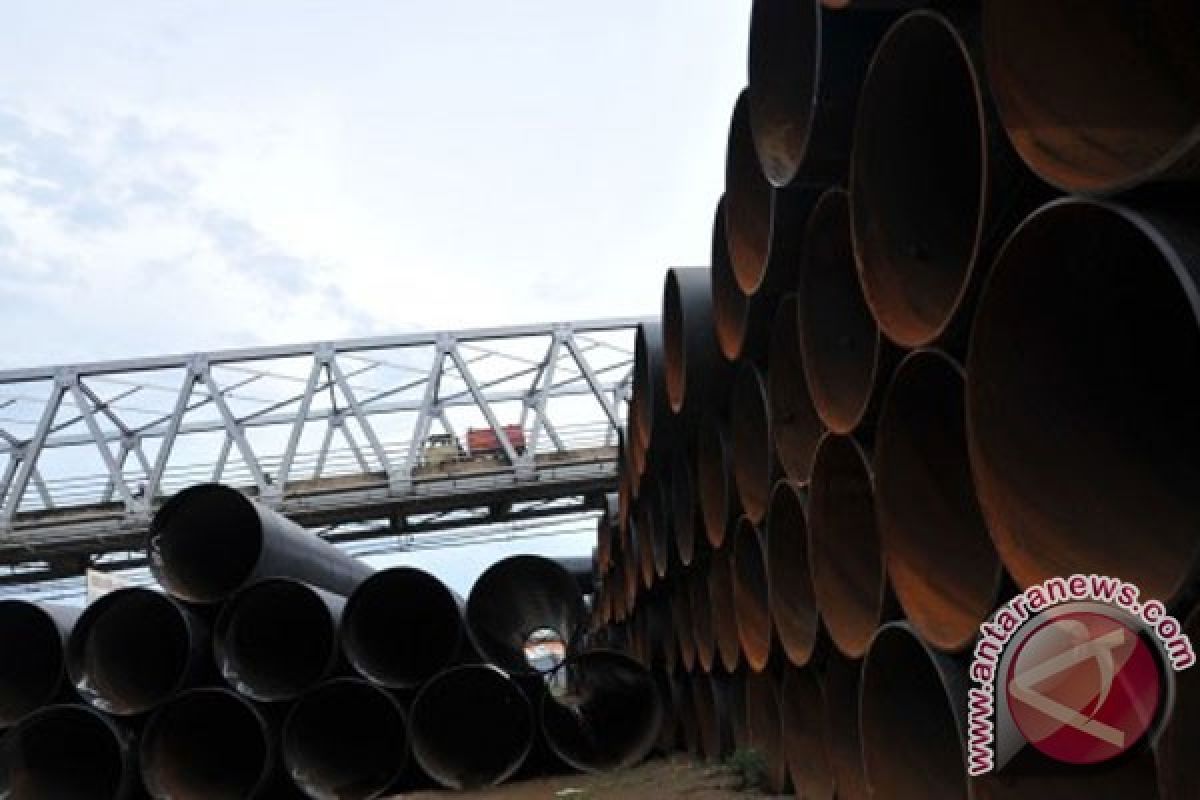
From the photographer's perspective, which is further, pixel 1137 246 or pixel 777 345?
pixel 777 345

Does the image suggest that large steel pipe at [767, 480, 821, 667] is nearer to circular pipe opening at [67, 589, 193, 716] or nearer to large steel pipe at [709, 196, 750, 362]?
large steel pipe at [709, 196, 750, 362]

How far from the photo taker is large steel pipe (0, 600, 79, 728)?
698cm

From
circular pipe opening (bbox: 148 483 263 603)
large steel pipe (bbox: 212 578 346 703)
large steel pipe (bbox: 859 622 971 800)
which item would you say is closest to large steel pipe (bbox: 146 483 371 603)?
circular pipe opening (bbox: 148 483 263 603)

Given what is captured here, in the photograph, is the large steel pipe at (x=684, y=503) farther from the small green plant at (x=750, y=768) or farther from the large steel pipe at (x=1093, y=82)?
the large steel pipe at (x=1093, y=82)

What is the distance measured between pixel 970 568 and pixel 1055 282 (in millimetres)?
874

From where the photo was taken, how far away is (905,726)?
2885 millimetres

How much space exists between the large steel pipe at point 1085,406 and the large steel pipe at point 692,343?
287 cm

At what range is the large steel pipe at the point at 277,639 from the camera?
667 centimetres

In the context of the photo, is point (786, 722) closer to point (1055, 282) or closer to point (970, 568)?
point (970, 568)

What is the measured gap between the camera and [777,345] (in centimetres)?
396

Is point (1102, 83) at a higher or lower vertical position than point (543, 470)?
lower

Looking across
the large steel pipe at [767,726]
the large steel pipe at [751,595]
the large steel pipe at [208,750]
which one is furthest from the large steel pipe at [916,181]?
the large steel pipe at [208,750]

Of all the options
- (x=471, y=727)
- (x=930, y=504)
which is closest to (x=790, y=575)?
(x=930, y=504)

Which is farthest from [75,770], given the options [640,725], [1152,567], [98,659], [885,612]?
[1152,567]
